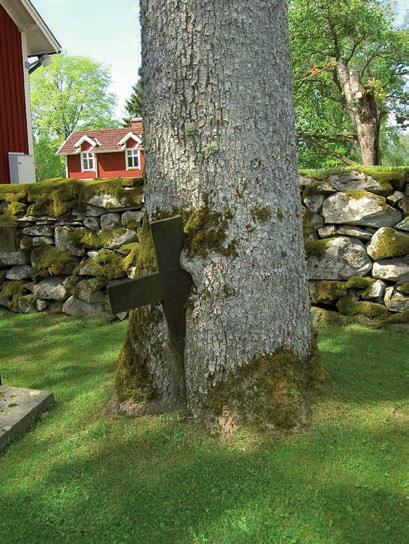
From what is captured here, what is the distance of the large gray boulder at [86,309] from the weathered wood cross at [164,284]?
346 cm

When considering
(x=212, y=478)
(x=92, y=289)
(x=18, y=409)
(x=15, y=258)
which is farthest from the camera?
(x=15, y=258)

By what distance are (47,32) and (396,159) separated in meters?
27.7

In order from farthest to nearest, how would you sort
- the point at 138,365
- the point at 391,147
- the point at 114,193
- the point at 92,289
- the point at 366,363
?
the point at 391,147, the point at 92,289, the point at 114,193, the point at 366,363, the point at 138,365

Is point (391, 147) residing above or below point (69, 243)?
above

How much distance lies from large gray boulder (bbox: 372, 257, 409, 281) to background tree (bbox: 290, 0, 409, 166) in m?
14.7

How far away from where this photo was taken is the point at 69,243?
6.49 meters

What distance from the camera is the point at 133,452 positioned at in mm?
2789

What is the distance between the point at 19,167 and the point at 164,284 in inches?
320

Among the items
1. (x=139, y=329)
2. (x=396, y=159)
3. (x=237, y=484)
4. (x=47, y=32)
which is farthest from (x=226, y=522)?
(x=396, y=159)

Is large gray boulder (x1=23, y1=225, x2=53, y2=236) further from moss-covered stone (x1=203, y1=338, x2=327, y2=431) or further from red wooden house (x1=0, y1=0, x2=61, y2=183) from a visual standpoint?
moss-covered stone (x1=203, y1=338, x2=327, y2=431)

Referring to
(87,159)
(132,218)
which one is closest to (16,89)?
(132,218)

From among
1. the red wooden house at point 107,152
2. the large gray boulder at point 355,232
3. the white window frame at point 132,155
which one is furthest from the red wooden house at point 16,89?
the white window frame at point 132,155

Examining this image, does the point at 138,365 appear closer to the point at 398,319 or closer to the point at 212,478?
the point at 212,478

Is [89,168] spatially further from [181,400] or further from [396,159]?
[181,400]
